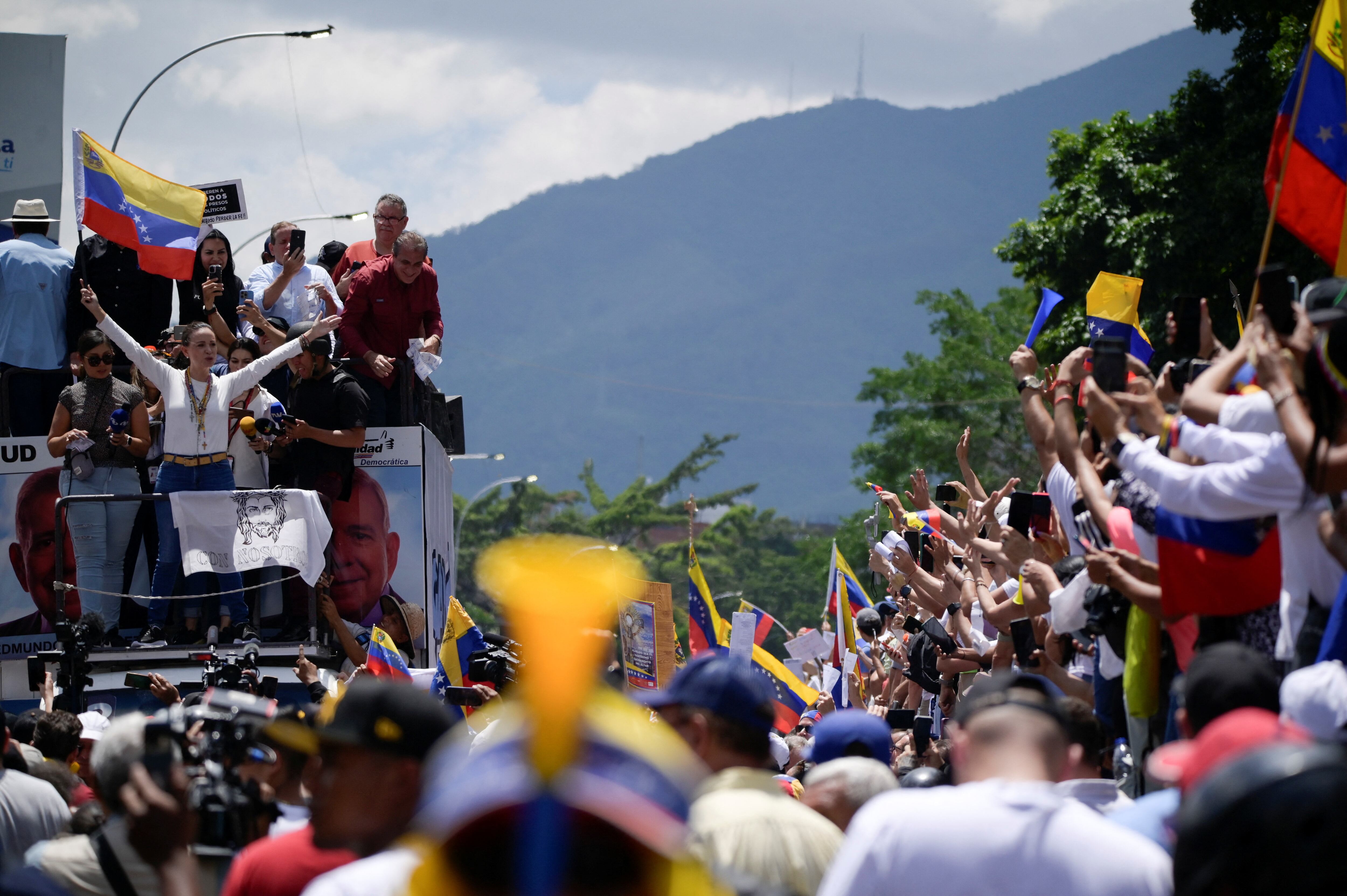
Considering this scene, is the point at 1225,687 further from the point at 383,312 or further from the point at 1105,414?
the point at 383,312

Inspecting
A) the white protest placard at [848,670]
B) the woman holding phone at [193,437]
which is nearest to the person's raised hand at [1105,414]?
the woman holding phone at [193,437]

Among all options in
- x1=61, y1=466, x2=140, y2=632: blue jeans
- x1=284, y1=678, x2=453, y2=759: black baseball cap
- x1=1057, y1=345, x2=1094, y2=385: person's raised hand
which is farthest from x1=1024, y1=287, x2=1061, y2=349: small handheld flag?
x1=61, y1=466, x2=140, y2=632: blue jeans

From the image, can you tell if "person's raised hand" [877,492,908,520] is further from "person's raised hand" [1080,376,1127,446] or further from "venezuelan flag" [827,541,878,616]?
"person's raised hand" [1080,376,1127,446]

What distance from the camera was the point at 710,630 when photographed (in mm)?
16906

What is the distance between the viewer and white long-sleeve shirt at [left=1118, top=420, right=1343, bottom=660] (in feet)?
15.5

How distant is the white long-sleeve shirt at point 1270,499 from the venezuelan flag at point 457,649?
18.4ft

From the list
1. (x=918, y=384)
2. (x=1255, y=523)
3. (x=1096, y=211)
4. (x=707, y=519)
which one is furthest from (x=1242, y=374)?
(x=707, y=519)

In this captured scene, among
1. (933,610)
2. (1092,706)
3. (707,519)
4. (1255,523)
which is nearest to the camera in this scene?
(1255,523)

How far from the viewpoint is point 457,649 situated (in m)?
9.84

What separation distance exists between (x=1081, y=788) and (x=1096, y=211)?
20240 millimetres

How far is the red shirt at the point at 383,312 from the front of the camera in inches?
487

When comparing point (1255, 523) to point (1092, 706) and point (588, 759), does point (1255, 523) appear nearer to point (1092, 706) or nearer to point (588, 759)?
point (1092, 706)

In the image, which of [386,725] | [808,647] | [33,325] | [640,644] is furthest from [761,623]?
[386,725]

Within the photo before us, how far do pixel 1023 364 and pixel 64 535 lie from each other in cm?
783
